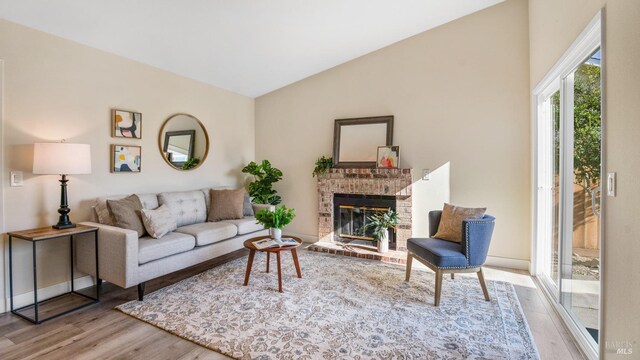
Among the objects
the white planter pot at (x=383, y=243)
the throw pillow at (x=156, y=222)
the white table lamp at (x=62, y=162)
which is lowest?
the white planter pot at (x=383, y=243)

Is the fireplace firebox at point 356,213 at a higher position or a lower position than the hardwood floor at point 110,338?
higher

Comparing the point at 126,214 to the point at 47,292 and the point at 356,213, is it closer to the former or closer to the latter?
the point at 47,292

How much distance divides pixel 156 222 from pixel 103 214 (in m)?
0.52

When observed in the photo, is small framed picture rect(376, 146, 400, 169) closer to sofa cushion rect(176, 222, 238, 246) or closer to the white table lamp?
sofa cushion rect(176, 222, 238, 246)

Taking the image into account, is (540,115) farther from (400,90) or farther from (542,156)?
(400,90)

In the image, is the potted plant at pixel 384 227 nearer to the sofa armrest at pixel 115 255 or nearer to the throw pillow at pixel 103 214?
the sofa armrest at pixel 115 255

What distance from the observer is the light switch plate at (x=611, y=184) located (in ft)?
5.14

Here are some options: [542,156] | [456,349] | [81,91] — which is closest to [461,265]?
[456,349]

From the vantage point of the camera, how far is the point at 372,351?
2.08 m

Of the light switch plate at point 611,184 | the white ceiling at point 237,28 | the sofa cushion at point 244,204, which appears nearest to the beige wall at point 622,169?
the light switch plate at point 611,184

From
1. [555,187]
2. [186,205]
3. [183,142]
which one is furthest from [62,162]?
[555,187]

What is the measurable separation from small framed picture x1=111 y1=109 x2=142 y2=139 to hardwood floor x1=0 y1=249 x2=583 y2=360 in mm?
1831

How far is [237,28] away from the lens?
3359 mm

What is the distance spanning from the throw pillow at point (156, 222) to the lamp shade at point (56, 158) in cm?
71
